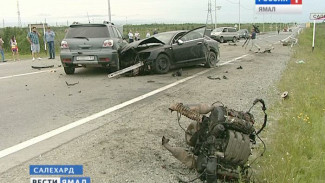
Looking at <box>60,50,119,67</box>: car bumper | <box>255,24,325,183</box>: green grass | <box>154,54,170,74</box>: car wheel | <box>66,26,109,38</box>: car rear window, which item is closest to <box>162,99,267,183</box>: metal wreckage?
<box>255,24,325,183</box>: green grass

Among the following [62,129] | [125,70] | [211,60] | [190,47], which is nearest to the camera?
[62,129]

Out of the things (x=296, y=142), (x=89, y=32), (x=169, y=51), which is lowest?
(x=296, y=142)

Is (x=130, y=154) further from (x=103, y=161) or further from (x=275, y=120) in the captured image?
(x=275, y=120)

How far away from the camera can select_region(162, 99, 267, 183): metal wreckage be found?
3.04m

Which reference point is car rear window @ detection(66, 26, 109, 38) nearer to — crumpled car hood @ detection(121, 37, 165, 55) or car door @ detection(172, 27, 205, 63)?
crumpled car hood @ detection(121, 37, 165, 55)

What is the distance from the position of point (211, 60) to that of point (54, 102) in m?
6.94

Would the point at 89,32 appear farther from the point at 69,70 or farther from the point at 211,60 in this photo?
the point at 211,60

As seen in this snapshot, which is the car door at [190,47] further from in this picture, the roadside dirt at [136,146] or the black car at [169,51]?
the roadside dirt at [136,146]

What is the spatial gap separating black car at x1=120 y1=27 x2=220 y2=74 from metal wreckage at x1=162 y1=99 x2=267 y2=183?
692 cm

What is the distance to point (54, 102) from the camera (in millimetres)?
6789

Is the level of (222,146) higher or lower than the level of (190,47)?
lower

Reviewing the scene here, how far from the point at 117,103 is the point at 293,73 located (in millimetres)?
6477

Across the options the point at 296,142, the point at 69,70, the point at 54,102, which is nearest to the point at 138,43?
the point at 69,70

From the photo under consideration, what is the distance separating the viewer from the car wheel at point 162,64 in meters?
10.3
